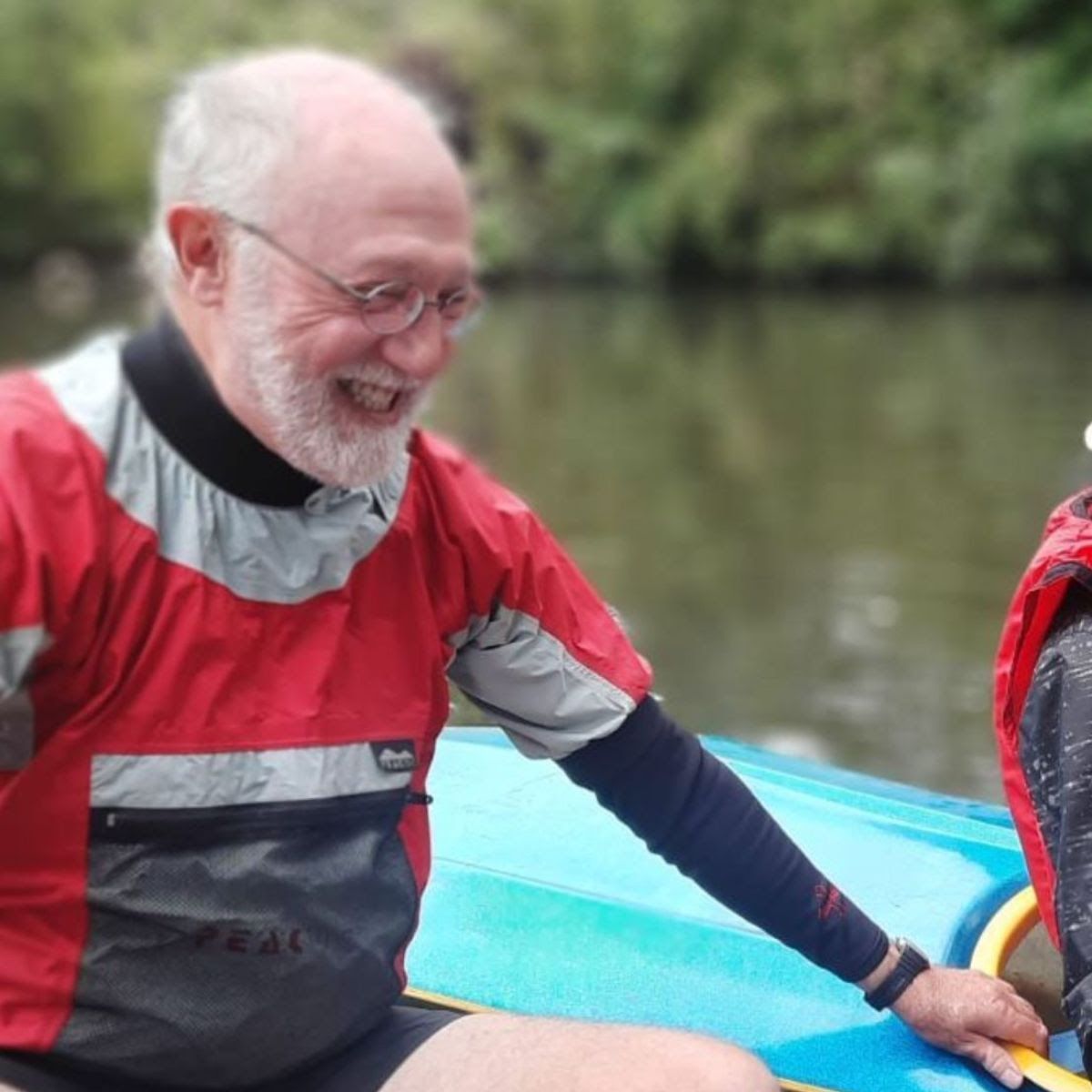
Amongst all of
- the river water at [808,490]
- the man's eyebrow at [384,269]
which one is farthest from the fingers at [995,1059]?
the river water at [808,490]

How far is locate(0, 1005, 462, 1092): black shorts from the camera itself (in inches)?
58.8

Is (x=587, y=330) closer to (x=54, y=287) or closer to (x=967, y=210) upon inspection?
(x=967, y=210)

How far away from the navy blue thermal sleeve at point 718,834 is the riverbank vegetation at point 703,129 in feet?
58.6

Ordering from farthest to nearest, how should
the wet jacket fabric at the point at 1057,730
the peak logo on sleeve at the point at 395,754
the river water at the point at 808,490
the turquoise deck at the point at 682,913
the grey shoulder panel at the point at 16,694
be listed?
the river water at the point at 808,490
the turquoise deck at the point at 682,913
the wet jacket fabric at the point at 1057,730
the peak logo on sleeve at the point at 395,754
the grey shoulder panel at the point at 16,694

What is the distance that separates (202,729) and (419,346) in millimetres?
341

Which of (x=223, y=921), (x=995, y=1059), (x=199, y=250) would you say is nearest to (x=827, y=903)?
(x=995, y=1059)

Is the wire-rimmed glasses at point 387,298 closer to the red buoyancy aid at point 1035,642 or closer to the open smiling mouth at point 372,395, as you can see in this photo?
the open smiling mouth at point 372,395

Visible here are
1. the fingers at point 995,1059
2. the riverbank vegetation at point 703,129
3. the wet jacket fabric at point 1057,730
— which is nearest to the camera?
the wet jacket fabric at point 1057,730

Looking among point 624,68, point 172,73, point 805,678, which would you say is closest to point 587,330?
point 624,68

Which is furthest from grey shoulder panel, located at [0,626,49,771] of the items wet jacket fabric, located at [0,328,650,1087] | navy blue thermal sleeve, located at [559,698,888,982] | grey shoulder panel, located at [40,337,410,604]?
navy blue thermal sleeve, located at [559,698,888,982]

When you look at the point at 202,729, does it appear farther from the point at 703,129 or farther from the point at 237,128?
the point at 703,129

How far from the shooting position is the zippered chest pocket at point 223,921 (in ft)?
4.84

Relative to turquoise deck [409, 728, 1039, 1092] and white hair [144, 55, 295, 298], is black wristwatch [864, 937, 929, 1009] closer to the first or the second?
turquoise deck [409, 728, 1039, 1092]

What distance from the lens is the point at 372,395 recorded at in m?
1.48
